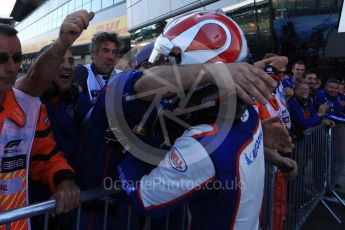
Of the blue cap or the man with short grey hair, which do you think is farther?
the man with short grey hair

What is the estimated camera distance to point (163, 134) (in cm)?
162

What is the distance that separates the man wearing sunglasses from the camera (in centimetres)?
161

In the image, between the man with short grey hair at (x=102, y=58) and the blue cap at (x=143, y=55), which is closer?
the blue cap at (x=143, y=55)

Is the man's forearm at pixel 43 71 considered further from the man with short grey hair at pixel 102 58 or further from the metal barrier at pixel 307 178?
the metal barrier at pixel 307 178

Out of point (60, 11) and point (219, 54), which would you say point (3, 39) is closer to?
point (219, 54)

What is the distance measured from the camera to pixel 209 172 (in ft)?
4.22

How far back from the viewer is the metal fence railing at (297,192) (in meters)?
1.71

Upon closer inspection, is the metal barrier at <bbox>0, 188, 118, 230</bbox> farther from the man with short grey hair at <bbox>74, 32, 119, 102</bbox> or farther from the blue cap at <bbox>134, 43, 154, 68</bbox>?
the man with short grey hair at <bbox>74, 32, 119, 102</bbox>

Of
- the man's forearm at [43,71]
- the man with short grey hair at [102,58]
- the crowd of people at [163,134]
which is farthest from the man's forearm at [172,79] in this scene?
the man with short grey hair at [102,58]

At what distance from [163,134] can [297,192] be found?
2.67m

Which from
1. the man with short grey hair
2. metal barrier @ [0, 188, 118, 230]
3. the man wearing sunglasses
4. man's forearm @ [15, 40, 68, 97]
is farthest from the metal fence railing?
the man with short grey hair

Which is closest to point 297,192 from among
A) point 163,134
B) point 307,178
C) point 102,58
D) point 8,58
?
point 307,178

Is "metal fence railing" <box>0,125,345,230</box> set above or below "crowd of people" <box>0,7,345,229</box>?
below

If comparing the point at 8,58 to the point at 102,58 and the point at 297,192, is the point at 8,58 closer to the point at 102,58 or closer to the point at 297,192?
the point at 102,58
